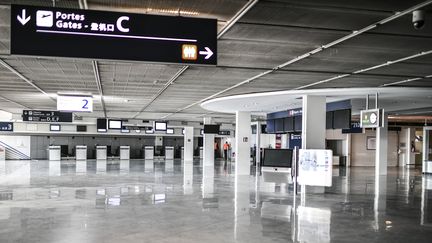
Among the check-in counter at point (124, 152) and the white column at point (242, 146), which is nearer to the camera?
the white column at point (242, 146)

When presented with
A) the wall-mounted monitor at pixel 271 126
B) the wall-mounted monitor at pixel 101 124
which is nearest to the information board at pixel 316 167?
the wall-mounted monitor at pixel 271 126

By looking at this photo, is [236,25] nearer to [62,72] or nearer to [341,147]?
[62,72]

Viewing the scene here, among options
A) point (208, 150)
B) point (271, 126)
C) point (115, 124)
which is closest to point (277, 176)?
point (271, 126)

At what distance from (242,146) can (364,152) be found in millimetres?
15912

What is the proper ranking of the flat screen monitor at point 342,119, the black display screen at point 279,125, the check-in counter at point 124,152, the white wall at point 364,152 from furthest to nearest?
the check-in counter at point 124,152 < the white wall at point 364,152 < the black display screen at point 279,125 < the flat screen monitor at point 342,119

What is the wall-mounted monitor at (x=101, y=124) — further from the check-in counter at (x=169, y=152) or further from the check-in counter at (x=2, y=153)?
the check-in counter at (x=2, y=153)

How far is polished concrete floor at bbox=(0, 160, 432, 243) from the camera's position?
7.42 metres

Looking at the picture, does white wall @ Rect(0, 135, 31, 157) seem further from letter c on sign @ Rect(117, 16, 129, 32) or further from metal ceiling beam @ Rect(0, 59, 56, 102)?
letter c on sign @ Rect(117, 16, 129, 32)

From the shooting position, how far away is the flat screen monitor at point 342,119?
16609 millimetres

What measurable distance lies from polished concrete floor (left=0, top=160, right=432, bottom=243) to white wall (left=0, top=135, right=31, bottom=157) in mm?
27425

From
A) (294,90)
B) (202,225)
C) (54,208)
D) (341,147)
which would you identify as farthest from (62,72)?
(341,147)

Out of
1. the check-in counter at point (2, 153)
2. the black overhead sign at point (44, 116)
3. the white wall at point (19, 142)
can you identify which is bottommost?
the check-in counter at point (2, 153)

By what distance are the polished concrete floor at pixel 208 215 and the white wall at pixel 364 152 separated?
19.9 m

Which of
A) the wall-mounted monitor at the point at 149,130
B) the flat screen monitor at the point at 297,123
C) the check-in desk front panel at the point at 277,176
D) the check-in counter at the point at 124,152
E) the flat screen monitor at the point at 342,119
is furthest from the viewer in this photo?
the check-in counter at the point at 124,152
